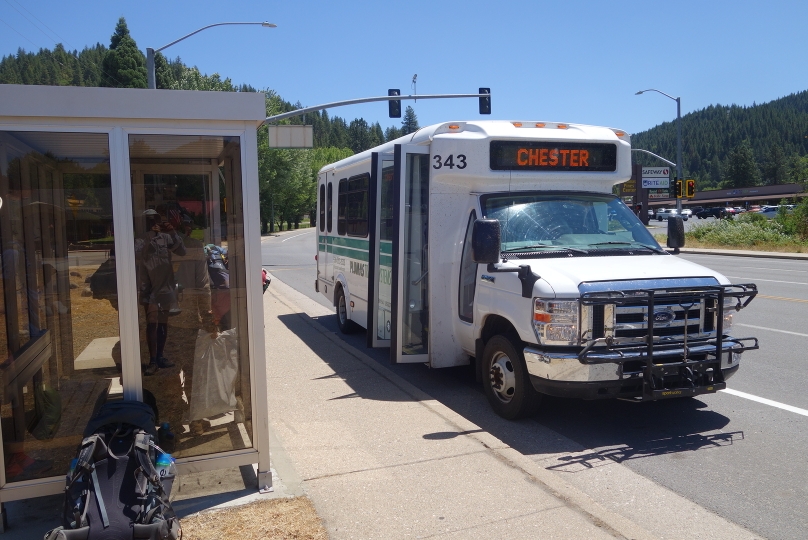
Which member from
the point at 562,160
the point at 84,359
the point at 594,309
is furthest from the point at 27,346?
the point at 562,160

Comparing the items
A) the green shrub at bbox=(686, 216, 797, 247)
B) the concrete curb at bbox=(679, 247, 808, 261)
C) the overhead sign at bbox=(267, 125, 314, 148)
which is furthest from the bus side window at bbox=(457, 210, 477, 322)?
the green shrub at bbox=(686, 216, 797, 247)

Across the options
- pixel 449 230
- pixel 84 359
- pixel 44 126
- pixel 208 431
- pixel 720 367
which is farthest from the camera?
pixel 449 230

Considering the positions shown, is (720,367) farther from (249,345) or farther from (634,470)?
(249,345)

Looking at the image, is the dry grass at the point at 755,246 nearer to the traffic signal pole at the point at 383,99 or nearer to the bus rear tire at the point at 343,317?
the traffic signal pole at the point at 383,99

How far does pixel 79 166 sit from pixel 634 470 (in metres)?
4.78

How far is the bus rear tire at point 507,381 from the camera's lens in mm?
6289

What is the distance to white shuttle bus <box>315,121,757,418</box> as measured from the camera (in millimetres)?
5766

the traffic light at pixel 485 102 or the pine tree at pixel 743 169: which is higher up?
the pine tree at pixel 743 169

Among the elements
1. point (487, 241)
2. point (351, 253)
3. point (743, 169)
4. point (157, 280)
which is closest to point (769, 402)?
point (487, 241)

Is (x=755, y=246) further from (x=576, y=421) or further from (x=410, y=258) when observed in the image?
(x=576, y=421)

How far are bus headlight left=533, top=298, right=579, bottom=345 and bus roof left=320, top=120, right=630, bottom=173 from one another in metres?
2.22

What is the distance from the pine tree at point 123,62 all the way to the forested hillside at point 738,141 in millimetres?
98789

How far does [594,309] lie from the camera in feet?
18.8

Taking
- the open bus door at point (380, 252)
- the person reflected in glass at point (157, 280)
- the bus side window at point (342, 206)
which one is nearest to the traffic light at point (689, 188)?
the bus side window at point (342, 206)
